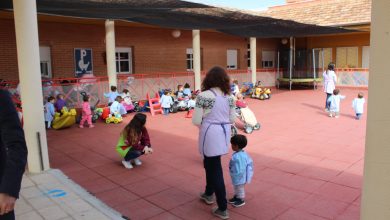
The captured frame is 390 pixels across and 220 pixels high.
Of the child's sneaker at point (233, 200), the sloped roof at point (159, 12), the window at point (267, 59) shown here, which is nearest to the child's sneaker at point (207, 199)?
the child's sneaker at point (233, 200)

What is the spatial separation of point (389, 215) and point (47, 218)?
11.2ft

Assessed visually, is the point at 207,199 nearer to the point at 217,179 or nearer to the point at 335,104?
the point at 217,179

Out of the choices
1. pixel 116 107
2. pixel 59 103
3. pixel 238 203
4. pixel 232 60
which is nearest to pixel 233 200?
pixel 238 203

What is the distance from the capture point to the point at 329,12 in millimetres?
20172

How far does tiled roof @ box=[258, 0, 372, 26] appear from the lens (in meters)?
18.2

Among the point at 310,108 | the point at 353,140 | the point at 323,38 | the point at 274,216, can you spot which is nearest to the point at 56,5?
the point at 274,216

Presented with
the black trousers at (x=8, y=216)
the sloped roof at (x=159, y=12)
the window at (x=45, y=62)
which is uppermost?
the sloped roof at (x=159, y=12)

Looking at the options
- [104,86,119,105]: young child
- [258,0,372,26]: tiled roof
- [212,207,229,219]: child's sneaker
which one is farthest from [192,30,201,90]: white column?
[212,207,229,219]: child's sneaker

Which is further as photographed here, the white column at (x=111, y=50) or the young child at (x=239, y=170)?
the white column at (x=111, y=50)

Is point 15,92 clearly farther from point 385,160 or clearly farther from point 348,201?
point 385,160

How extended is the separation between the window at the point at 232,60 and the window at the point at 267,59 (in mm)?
2616

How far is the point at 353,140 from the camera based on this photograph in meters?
7.52

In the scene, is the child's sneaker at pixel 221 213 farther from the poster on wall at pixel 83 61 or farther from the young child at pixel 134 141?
the poster on wall at pixel 83 61

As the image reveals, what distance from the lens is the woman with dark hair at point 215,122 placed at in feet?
12.4
